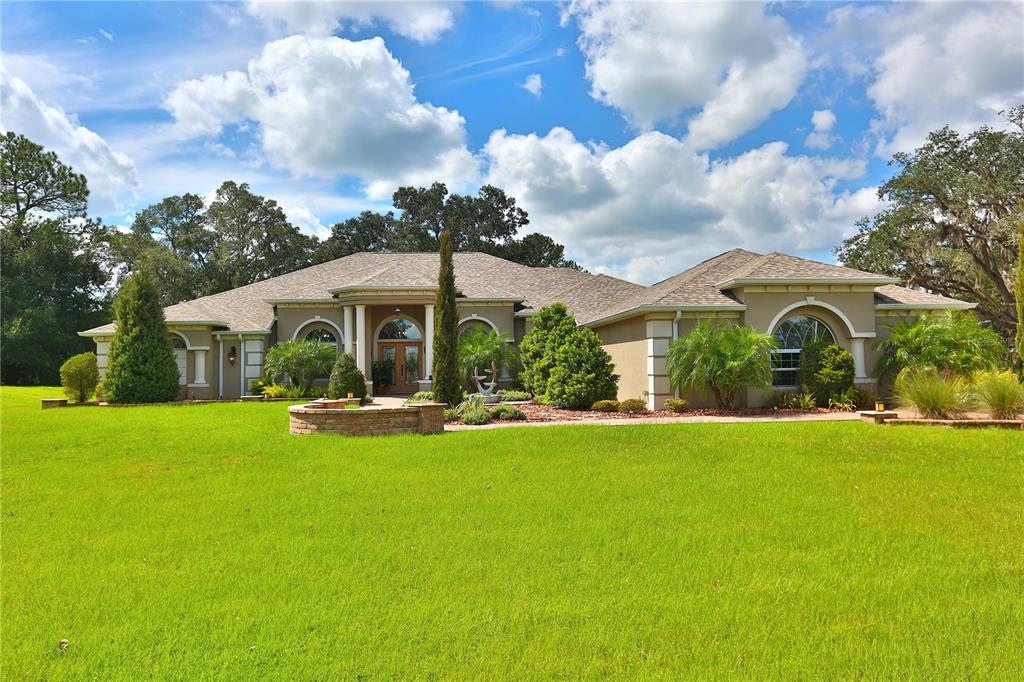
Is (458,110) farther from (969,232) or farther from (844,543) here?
(969,232)

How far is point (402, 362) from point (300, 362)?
4201 mm

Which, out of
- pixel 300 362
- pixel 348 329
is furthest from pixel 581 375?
pixel 300 362

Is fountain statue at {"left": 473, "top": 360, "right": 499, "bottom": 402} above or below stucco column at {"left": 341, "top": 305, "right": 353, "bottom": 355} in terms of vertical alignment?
below

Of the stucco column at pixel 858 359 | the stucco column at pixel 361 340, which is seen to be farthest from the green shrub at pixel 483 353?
the stucco column at pixel 858 359

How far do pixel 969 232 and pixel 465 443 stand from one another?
2887 centimetres

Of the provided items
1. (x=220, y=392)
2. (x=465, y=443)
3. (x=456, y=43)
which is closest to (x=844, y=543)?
(x=465, y=443)

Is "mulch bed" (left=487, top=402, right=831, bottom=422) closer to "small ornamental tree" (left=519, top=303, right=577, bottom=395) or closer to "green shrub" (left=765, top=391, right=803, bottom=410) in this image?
"green shrub" (left=765, top=391, right=803, bottom=410)

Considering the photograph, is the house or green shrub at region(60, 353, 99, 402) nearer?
the house

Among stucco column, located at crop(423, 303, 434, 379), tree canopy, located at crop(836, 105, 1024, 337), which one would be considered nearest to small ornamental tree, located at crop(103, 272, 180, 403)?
stucco column, located at crop(423, 303, 434, 379)

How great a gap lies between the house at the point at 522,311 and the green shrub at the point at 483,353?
171 centimetres

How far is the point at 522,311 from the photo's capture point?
23.3 metres

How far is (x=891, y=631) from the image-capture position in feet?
12.9

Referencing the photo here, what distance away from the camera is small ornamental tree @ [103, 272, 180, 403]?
753 inches

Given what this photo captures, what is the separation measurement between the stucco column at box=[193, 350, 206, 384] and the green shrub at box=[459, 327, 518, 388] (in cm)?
986
